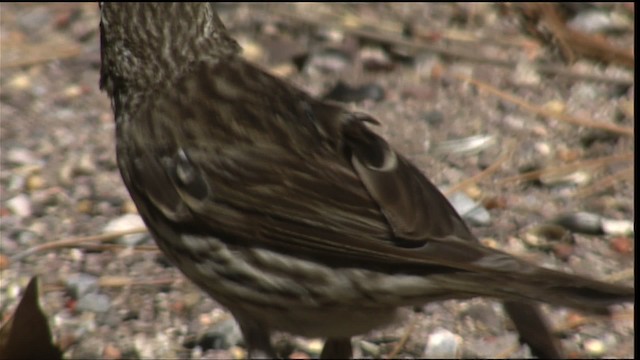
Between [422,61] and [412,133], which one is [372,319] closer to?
[412,133]

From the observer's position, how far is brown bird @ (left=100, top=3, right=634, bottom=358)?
3.62 metres

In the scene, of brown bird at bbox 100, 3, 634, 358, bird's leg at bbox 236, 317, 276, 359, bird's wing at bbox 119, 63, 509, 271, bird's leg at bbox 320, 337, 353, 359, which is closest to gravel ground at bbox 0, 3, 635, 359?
bird's leg at bbox 320, 337, 353, 359

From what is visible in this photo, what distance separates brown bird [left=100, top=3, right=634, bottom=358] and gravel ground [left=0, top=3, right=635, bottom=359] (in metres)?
0.66

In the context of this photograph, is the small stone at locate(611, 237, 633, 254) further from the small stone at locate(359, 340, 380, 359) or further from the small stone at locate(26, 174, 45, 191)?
the small stone at locate(26, 174, 45, 191)

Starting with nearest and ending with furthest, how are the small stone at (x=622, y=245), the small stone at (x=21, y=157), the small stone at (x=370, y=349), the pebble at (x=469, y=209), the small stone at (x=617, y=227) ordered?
the small stone at (x=370, y=349) → the small stone at (x=622, y=245) → the small stone at (x=617, y=227) → the pebble at (x=469, y=209) → the small stone at (x=21, y=157)

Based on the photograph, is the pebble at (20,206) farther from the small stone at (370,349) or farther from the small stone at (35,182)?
the small stone at (370,349)

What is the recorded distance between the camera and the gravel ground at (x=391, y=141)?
15.3ft

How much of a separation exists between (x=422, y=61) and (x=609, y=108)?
878mm

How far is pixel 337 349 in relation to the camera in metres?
4.31

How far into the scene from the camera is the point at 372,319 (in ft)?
12.8

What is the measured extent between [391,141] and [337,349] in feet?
5.20

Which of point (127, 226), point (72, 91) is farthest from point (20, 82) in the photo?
point (127, 226)

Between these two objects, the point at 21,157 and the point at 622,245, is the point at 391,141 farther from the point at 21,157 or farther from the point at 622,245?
the point at 21,157

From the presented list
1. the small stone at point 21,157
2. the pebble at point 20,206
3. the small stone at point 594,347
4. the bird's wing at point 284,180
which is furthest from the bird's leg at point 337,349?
the small stone at point 21,157
